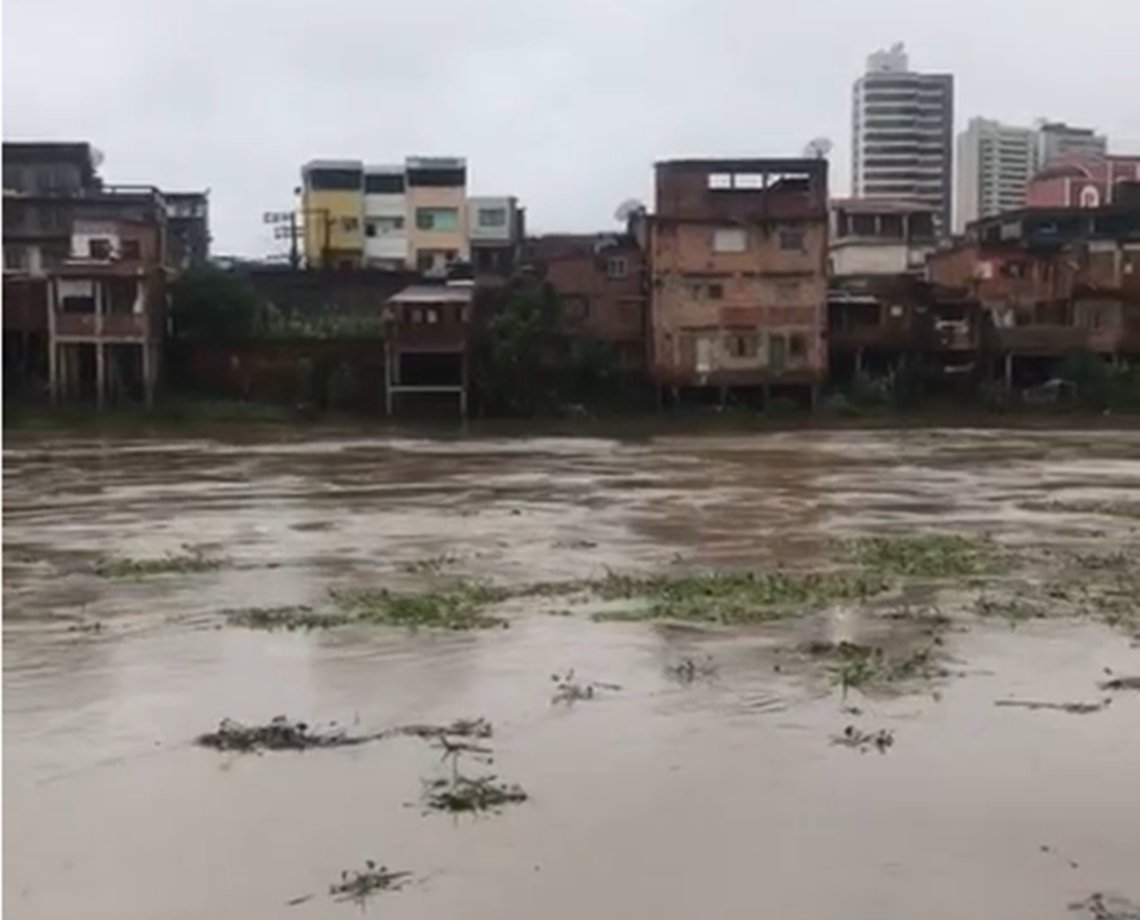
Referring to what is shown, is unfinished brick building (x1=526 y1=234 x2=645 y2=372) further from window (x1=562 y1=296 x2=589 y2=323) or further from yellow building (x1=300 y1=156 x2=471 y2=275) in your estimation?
yellow building (x1=300 y1=156 x2=471 y2=275)

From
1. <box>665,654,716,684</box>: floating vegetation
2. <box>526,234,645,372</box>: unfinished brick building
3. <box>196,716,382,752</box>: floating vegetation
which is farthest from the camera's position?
<box>526,234,645,372</box>: unfinished brick building

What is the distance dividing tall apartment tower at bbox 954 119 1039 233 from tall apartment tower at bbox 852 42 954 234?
1.06m

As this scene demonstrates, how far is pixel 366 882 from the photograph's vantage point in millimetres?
6738

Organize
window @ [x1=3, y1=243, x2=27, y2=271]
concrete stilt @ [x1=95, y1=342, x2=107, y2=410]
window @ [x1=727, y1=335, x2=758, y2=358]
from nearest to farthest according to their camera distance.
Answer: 1. concrete stilt @ [x1=95, y1=342, x2=107, y2=410]
2. window @ [x1=727, y1=335, x2=758, y2=358]
3. window @ [x1=3, y1=243, x2=27, y2=271]

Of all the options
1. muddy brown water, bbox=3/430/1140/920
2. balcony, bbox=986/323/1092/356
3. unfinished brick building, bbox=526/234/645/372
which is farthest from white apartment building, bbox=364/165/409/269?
muddy brown water, bbox=3/430/1140/920

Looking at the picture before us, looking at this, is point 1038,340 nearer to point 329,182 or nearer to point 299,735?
point 329,182

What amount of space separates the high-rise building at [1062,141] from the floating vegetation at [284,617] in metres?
92.1

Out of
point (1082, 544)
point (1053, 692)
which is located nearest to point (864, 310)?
point (1082, 544)

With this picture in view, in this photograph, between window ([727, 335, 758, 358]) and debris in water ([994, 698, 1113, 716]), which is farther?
window ([727, 335, 758, 358])

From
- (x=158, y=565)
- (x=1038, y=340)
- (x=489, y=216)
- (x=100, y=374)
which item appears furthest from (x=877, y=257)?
(x=158, y=565)

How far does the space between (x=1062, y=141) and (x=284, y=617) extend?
10019 cm

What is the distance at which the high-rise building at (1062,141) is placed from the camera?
101625mm

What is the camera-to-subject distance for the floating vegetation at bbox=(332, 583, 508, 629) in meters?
13.0

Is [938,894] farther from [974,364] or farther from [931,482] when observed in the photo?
[974,364]
